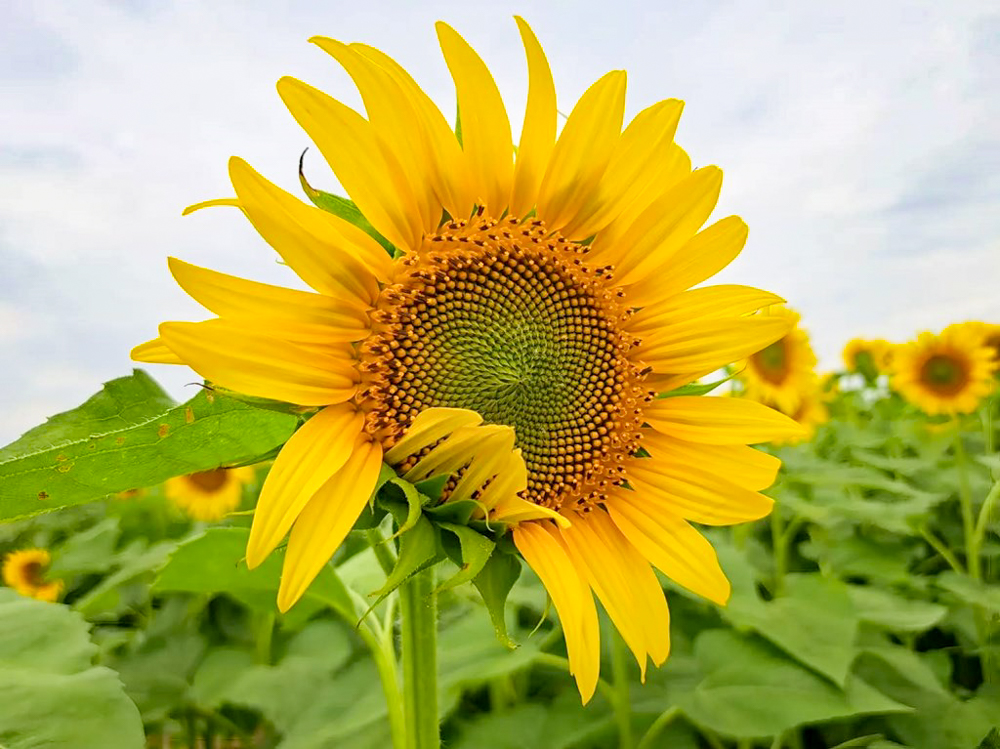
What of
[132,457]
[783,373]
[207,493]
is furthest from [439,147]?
[783,373]

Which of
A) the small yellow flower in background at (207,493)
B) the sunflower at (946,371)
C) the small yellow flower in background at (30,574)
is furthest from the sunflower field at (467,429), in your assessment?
the sunflower at (946,371)

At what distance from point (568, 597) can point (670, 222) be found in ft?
1.22

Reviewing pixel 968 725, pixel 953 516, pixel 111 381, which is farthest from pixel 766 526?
pixel 111 381

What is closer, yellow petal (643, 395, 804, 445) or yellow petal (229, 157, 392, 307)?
yellow petal (229, 157, 392, 307)

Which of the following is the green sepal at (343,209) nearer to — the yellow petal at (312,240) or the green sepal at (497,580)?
the yellow petal at (312,240)

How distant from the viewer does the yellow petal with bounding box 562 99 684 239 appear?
2.62 feet

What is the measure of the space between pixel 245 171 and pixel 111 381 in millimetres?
245

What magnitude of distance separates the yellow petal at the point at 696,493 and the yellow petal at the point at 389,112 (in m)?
0.36

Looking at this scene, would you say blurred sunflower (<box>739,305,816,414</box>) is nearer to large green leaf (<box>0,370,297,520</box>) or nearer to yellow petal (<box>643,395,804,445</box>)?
yellow petal (<box>643,395,804,445</box>)

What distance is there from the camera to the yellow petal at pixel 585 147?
80 centimetres

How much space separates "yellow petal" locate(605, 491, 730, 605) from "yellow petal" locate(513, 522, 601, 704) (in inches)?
3.5

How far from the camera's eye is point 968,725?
49.0 inches

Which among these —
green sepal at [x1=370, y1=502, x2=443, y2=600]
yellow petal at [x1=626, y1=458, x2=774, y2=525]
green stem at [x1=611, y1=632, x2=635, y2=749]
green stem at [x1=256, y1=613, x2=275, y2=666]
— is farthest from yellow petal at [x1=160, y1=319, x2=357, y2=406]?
green stem at [x1=256, y1=613, x2=275, y2=666]

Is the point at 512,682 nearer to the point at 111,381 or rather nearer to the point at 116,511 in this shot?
the point at 111,381
